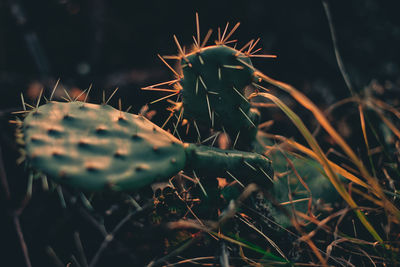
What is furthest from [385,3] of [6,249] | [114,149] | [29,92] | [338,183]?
[6,249]

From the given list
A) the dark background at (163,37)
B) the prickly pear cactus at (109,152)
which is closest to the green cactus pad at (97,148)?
the prickly pear cactus at (109,152)

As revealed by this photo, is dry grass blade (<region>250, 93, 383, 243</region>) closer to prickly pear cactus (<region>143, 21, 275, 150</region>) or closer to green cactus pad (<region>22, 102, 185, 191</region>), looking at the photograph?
prickly pear cactus (<region>143, 21, 275, 150</region>)

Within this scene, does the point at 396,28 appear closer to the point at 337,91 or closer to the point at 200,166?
the point at 337,91

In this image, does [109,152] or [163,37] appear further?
[163,37]

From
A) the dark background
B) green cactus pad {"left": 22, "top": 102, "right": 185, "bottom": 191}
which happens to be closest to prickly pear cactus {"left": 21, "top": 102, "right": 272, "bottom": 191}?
green cactus pad {"left": 22, "top": 102, "right": 185, "bottom": 191}

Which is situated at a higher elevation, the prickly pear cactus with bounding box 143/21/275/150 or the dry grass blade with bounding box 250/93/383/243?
the prickly pear cactus with bounding box 143/21/275/150

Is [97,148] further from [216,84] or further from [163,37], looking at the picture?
[163,37]

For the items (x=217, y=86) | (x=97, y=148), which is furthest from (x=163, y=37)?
(x=97, y=148)

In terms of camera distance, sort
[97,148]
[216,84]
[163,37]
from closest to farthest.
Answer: [97,148]
[216,84]
[163,37]
